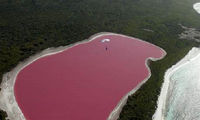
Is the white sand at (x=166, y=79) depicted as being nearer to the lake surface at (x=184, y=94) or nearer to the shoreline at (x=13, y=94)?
the lake surface at (x=184, y=94)

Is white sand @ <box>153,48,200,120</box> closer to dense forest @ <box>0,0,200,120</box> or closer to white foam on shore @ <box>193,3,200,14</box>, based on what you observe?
dense forest @ <box>0,0,200,120</box>

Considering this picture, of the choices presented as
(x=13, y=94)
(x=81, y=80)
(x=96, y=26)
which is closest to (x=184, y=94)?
(x=81, y=80)

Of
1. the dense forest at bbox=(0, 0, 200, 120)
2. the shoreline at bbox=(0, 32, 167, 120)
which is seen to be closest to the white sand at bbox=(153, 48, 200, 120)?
the dense forest at bbox=(0, 0, 200, 120)

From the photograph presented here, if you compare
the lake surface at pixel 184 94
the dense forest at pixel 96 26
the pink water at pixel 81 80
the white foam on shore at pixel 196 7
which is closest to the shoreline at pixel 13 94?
the pink water at pixel 81 80

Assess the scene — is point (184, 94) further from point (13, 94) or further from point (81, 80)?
point (13, 94)

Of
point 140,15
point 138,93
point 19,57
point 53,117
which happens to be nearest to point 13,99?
point 53,117
